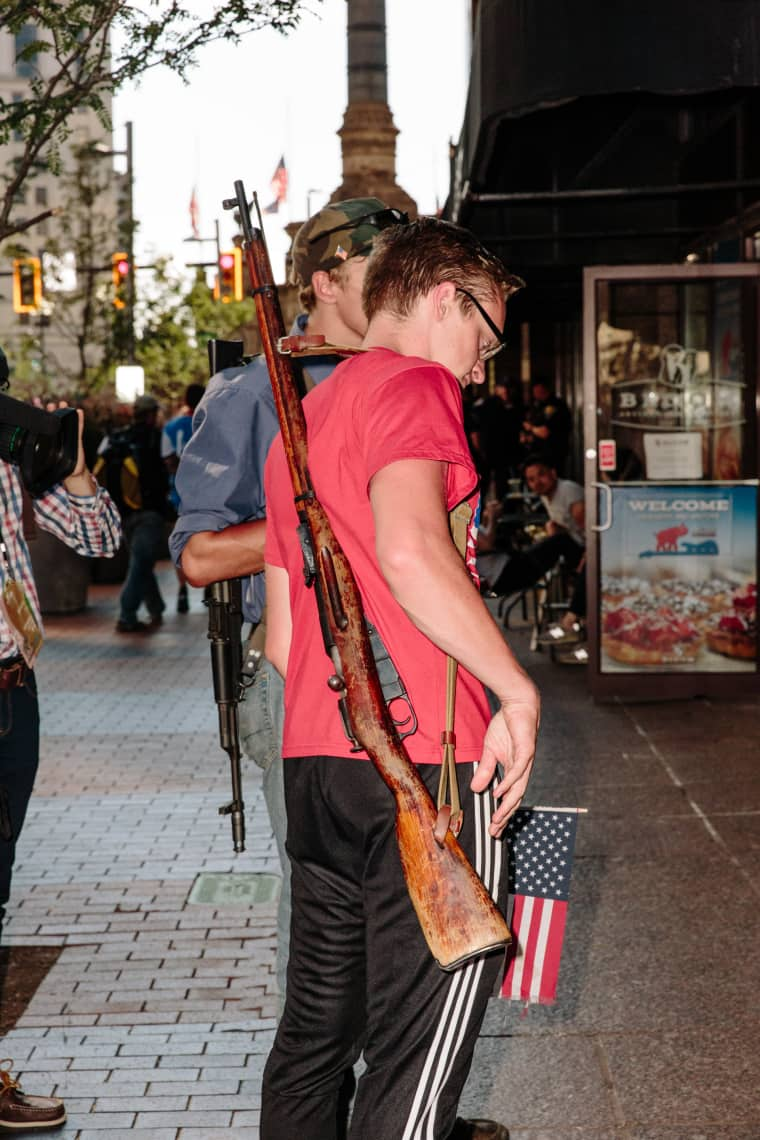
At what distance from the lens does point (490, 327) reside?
2.65 m

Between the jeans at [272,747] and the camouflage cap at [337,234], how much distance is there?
3.06 feet

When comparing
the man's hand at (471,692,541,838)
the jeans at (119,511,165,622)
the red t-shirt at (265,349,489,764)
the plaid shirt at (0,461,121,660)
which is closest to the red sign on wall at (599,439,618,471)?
the jeans at (119,511,165,622)

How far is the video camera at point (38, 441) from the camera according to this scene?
3393mm

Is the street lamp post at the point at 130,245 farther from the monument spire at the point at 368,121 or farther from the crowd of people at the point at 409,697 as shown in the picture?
the crowd of people at the point at 409,697

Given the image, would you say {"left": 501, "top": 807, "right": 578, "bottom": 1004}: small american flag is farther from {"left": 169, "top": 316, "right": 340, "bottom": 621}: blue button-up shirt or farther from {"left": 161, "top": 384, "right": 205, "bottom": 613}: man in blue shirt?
{"left": 161, "top": 384, "right": 205, "bottom": 613}: man in blue shirt

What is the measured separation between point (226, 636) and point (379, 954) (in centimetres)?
133

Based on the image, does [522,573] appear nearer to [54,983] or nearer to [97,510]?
[97,510]

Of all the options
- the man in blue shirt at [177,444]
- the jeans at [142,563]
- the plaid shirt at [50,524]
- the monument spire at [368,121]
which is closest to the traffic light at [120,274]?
the monument spire at [368,121]

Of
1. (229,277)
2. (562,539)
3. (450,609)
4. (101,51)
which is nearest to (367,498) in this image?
(450,609)

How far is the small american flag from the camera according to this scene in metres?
2.85

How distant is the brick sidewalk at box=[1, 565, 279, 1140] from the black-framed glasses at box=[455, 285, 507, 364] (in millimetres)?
2019

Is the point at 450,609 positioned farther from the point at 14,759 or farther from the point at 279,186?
the point at 279,186

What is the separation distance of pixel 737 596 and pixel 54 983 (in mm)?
5514

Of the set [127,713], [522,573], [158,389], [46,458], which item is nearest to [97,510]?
[46,458]
